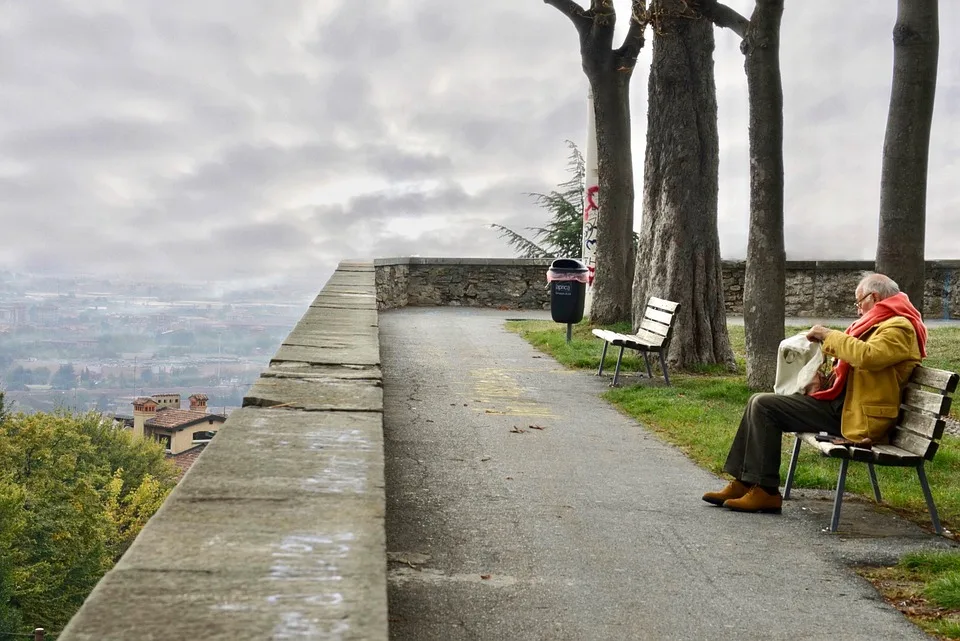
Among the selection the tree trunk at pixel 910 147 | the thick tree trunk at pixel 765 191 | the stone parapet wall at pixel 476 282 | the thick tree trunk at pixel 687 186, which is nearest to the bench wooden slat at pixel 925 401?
the tree trunk at pixel 910 147

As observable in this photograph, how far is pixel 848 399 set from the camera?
6691 millimetres

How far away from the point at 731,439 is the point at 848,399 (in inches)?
98.1

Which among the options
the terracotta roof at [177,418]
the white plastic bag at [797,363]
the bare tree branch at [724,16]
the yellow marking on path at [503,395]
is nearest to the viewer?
the white plastic bag at [797,363]

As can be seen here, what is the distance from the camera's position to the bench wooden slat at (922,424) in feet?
19.7

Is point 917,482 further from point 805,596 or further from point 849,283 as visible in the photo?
point 849,283

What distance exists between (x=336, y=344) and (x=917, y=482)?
442 cm

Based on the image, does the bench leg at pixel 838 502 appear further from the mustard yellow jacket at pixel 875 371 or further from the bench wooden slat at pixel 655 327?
the bench wooden slat at pixel 655 327

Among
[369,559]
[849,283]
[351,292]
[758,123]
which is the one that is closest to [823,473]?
[758,123]

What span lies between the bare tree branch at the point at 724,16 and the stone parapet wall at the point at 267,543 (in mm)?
8003

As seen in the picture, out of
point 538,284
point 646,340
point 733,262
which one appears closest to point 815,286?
point 733,262

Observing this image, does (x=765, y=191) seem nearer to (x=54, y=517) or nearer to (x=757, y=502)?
(x=757, y=502)

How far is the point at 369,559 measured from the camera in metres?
3.15

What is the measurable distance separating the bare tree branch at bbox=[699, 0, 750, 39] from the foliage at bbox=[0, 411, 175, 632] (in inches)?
2045

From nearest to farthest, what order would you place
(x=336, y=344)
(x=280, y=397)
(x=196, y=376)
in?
(x=280, y=397) < (x=336, y=344) < (x=196, y=376)
